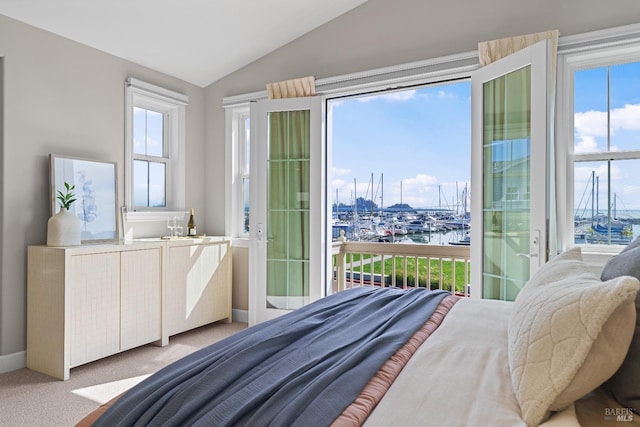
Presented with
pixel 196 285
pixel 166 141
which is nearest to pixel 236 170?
pixel 166 141

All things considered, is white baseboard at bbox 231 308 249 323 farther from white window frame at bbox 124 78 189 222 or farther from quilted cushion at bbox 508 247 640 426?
quilted cushion at bbox 508 247 640 426

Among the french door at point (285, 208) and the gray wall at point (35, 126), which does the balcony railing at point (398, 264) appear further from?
the gray wall at point (35, 126)

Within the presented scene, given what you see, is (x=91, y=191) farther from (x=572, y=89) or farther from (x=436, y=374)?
(x=572, y=89)

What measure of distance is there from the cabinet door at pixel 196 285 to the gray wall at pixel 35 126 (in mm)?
952

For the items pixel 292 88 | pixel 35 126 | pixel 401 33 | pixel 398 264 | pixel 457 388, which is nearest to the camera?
pixel 457 388

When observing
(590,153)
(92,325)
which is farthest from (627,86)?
(92,325)

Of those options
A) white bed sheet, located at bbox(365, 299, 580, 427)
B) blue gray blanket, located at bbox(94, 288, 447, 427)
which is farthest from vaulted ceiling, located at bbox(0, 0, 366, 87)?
white bed sheet, located at bbox(365, 299, 580, 427)

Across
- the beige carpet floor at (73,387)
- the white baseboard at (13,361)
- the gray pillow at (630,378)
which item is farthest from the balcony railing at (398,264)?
the gray pillow at (630,378)

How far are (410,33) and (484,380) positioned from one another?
3.07m

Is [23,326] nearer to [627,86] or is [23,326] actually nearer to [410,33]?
[410,33]

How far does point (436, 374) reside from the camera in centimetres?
116

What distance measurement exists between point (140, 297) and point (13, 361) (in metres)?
0.93

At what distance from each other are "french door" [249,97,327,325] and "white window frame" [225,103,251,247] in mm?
509

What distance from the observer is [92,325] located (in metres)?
3.00
